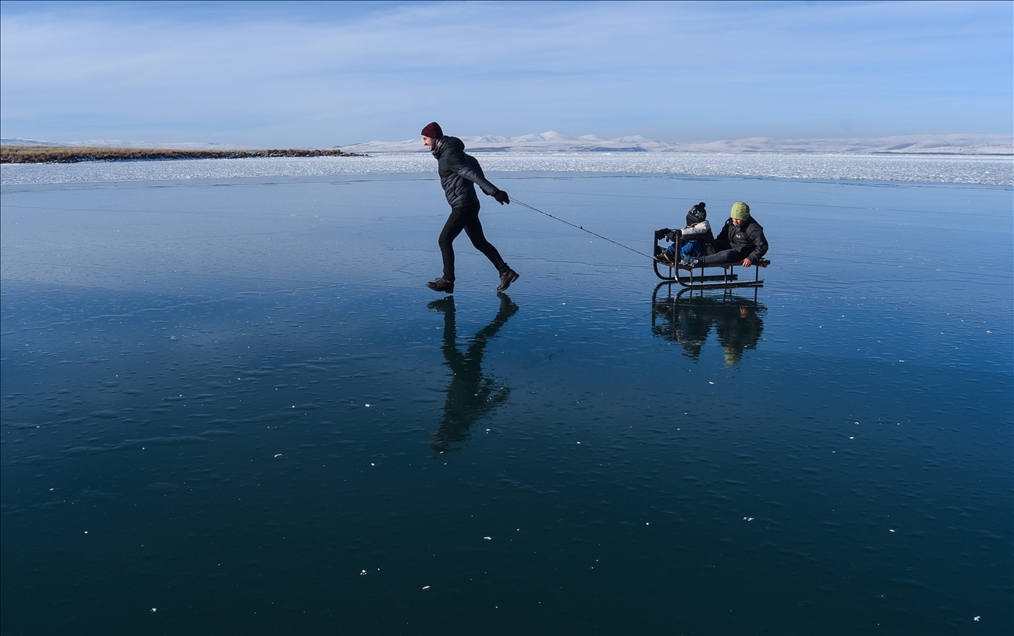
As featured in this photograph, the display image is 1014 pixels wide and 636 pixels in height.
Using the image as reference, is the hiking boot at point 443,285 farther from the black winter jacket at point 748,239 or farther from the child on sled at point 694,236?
the black winter jacket at point 748,239

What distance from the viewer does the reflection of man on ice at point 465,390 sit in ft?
19.8

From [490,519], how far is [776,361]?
4427 millimetres

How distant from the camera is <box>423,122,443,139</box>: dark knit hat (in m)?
11.1

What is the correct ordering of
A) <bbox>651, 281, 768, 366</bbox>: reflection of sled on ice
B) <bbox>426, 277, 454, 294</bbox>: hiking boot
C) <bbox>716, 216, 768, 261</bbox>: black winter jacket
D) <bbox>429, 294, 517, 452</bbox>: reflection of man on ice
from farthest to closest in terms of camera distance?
1. <bbox>426, 277, 454, 294</bbox>: hiking boot
2. <bbox>716, 216, 768, 261</bbox>: black winter jacket
3. <bbox>651, 281, 768, 366</bbox>: reflection of sled on ice
4. <bbox>429, 294, 517, 452</bbox>: reflection of man on ice

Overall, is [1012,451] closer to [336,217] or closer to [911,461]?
[911,461]

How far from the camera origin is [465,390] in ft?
23.1

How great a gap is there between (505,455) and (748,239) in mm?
6640

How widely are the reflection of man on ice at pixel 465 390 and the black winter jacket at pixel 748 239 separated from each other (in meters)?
3.73

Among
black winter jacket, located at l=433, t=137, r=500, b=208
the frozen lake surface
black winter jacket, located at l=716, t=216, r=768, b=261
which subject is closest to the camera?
the frozen lake surface

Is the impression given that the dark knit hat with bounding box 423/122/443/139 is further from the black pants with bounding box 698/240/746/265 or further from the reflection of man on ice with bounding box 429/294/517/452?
the black pants with bounding box 698/240/746/265

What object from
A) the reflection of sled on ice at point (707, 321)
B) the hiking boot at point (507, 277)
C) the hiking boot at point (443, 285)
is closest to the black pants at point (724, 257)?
the reflection of sled on ice at point (707, 321)

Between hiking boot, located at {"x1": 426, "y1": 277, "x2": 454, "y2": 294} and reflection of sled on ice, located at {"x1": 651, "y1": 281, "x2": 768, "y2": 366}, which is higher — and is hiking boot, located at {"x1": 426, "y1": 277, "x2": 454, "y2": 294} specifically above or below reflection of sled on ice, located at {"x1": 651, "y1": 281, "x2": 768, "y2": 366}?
above

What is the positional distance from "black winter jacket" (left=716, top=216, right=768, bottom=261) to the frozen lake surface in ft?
2.32

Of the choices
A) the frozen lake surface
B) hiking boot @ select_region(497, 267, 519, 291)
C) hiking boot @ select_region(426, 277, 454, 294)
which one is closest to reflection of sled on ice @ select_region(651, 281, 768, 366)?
the frozen lake surface
